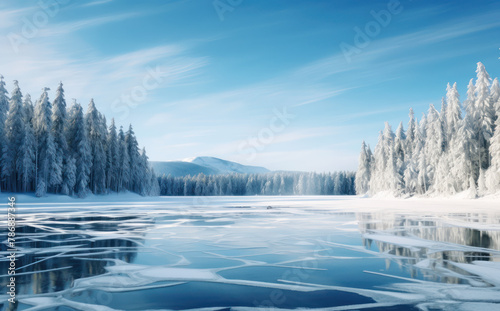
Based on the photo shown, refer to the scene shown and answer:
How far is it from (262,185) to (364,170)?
72.5 meters

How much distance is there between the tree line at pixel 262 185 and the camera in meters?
132

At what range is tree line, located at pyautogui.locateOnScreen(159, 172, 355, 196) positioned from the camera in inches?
5192

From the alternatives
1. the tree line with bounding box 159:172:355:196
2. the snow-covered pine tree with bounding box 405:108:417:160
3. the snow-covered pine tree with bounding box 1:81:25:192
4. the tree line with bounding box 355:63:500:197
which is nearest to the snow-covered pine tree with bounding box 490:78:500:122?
the tree line with bounding box 355:63:500:197

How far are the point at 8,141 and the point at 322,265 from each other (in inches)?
1907

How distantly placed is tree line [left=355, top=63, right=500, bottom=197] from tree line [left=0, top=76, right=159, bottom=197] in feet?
176

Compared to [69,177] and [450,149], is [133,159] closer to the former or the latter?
[69,177]

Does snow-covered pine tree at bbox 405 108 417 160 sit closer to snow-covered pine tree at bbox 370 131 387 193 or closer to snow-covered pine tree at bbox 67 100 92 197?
snow-covered pine tree at bbox 370 131 387 193

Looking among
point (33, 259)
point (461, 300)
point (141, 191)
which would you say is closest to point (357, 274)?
point (461, 300)

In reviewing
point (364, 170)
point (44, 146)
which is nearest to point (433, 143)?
point (364, 170)

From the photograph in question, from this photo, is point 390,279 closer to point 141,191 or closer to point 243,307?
point 243,307

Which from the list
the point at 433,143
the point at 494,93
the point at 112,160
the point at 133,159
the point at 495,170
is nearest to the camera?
the point at 495,170

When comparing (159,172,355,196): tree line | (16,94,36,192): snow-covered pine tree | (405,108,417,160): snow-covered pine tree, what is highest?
(405,108,417,160): snow-covered pine tree

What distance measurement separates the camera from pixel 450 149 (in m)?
49.8

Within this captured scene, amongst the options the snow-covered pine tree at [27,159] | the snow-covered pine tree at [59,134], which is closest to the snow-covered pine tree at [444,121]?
the snow-covered pine tree at [59,134]
